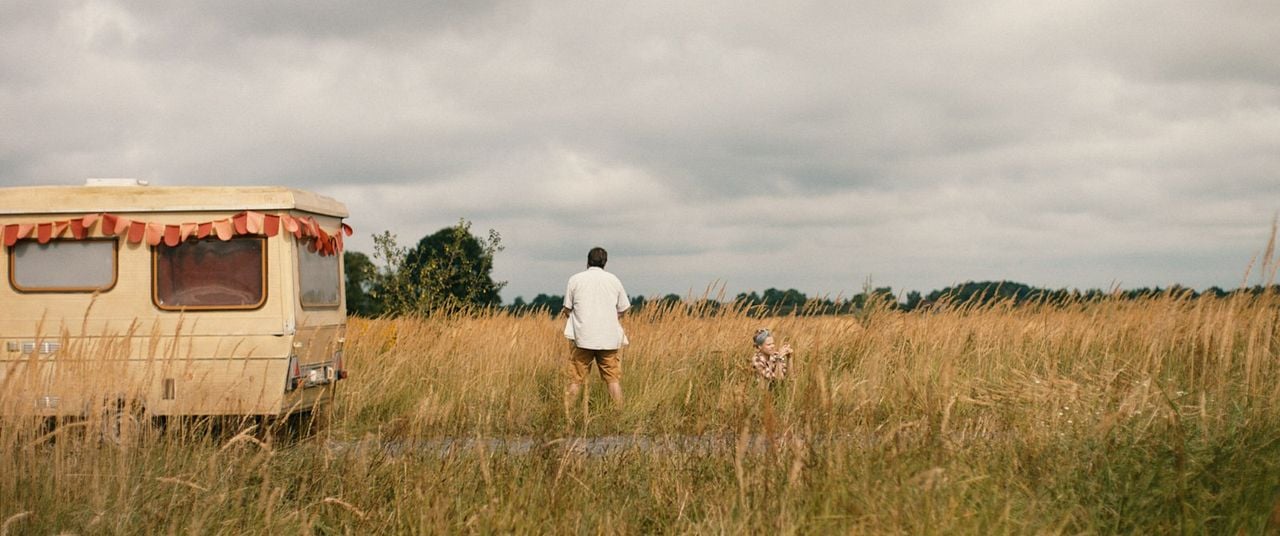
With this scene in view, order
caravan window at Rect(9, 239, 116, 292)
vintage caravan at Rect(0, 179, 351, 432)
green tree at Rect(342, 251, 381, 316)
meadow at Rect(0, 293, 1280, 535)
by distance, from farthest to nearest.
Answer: green tree at Rect(342, 251, 381, 316) < caravan window at Rect(9, 239, 116, 292) < vintage caravan at Rect(0, 179, 351, 432) < meadow at Rect(0, 293, 1280, 535)

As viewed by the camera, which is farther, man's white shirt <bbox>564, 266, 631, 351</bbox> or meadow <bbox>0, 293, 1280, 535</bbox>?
man's white shirt <bbox>564, 266, 631, 351</bbox>

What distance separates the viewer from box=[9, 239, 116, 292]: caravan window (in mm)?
8695

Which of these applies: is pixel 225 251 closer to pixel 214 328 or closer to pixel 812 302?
pixel 214 328

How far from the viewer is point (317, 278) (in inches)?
368

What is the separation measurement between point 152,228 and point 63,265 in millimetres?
936

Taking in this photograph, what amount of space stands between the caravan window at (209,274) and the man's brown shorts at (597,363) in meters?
3.13

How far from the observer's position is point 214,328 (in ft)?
27.8

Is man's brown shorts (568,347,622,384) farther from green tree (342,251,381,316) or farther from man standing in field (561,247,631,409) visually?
green tree (342,251,381,316)

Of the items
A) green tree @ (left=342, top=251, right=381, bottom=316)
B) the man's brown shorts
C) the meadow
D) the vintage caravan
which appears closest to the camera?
the meadow

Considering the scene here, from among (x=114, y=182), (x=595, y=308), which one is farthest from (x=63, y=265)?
(x=595, y=308)

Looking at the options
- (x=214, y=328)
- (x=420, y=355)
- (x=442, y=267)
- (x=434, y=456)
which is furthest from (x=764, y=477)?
(x=442, y=267)

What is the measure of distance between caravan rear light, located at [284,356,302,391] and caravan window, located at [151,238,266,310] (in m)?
0.63

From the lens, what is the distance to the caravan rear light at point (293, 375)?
8234mm

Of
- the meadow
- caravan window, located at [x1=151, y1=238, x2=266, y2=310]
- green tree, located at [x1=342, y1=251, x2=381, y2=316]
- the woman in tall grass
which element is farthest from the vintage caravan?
green tree, located at [x1=342, y1=251, x2=381, y2=316]
